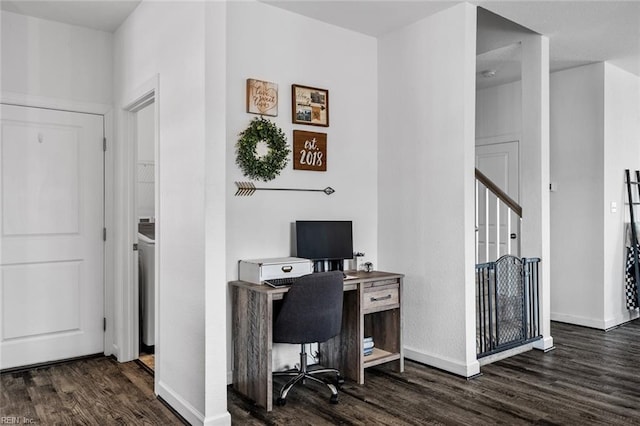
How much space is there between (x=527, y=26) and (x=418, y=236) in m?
1.92

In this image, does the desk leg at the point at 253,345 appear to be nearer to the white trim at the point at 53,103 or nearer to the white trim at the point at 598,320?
the white trim at the point at 53,103

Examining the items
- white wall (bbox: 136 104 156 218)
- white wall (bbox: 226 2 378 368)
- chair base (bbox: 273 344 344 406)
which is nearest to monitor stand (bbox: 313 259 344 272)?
white wall (bbox: 226 2 378 368)

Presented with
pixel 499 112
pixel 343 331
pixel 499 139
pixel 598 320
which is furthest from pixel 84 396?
pixel 499 112

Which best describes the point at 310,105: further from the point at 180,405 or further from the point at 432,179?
the point at 180,405

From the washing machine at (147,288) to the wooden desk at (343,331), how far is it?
115 cm

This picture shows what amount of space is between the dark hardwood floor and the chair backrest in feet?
1.41

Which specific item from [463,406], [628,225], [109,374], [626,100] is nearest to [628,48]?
[626,100]

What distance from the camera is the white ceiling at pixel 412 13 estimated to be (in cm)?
346

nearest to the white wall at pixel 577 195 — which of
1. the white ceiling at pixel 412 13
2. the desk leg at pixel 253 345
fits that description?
the white ceiling at pixel 412 13

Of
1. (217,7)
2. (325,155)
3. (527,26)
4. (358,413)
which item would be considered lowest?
(358,413)

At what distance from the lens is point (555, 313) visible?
526 centimetres

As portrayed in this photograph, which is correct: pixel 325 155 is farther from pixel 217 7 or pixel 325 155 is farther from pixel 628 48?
pixel 628 48

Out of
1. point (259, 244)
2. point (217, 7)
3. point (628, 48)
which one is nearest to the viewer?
point (217, 7)

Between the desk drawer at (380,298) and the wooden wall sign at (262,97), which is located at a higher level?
the wooden wall sign at (262,97)
